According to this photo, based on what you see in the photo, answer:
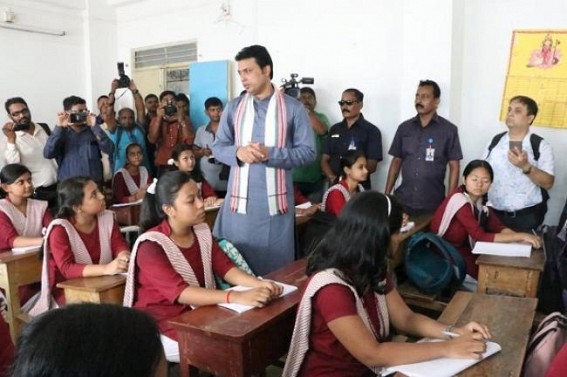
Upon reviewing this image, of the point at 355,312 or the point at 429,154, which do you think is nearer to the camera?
the point at 355,312

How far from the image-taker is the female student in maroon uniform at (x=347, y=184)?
3.24m

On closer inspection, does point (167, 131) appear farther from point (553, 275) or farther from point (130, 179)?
point (553, 275)

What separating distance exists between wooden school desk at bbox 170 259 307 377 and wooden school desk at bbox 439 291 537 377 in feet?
1.87

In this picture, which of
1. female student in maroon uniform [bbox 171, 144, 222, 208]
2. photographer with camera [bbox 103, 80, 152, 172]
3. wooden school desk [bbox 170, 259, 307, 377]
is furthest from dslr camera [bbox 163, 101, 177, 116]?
wooden school desk [bbox 170, 259, 307, 377]

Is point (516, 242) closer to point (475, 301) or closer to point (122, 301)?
point (475, 301)

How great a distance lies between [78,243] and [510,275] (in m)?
2.07

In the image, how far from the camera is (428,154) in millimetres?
3869

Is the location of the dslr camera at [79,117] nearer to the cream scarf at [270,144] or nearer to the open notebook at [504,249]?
the cream scarf at [270,144]

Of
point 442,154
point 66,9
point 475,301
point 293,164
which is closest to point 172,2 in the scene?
point 66,9

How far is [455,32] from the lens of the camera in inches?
158

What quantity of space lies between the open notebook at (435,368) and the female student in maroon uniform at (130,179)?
3568 mm

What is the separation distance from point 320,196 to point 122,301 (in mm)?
2847

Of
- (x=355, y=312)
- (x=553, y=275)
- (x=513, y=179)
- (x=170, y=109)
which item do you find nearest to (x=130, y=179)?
(x=170, y=109)

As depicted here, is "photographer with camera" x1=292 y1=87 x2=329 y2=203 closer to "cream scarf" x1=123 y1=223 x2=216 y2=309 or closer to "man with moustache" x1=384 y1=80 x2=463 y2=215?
"man with moustache" x1=384 y1=80 x2=463 y2=215
